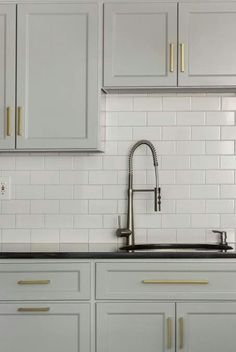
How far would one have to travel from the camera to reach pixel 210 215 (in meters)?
3.63

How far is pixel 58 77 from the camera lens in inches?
133

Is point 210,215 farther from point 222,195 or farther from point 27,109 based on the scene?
point 27,109

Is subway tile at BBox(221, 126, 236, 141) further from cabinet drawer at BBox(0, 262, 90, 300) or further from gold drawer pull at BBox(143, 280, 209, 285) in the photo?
Result: cabinet drawer at BBox(0, 262, 90, 300)

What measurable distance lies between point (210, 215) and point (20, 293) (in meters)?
1.27

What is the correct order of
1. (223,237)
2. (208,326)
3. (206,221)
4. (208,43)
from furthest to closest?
(206,221), (223,237), (208,43), (208,326)

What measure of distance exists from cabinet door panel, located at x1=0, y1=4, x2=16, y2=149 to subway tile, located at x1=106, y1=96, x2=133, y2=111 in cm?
62

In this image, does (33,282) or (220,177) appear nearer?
(33,282)

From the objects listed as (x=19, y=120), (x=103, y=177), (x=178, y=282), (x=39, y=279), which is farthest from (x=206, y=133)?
(x=39, y=279)

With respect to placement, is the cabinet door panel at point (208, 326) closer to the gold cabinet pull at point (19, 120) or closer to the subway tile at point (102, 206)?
the subway tile at point (102, 206)

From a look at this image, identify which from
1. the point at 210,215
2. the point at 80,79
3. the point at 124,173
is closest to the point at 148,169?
the point at 124,173

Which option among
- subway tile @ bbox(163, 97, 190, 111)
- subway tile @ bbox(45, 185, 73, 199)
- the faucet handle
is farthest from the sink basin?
subway tile @ bbox(163, 97, 190, 111)

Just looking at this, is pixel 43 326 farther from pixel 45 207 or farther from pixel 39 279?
pixel 45 207

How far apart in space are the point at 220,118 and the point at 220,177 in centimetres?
36

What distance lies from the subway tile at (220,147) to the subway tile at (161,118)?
10.5 inches
